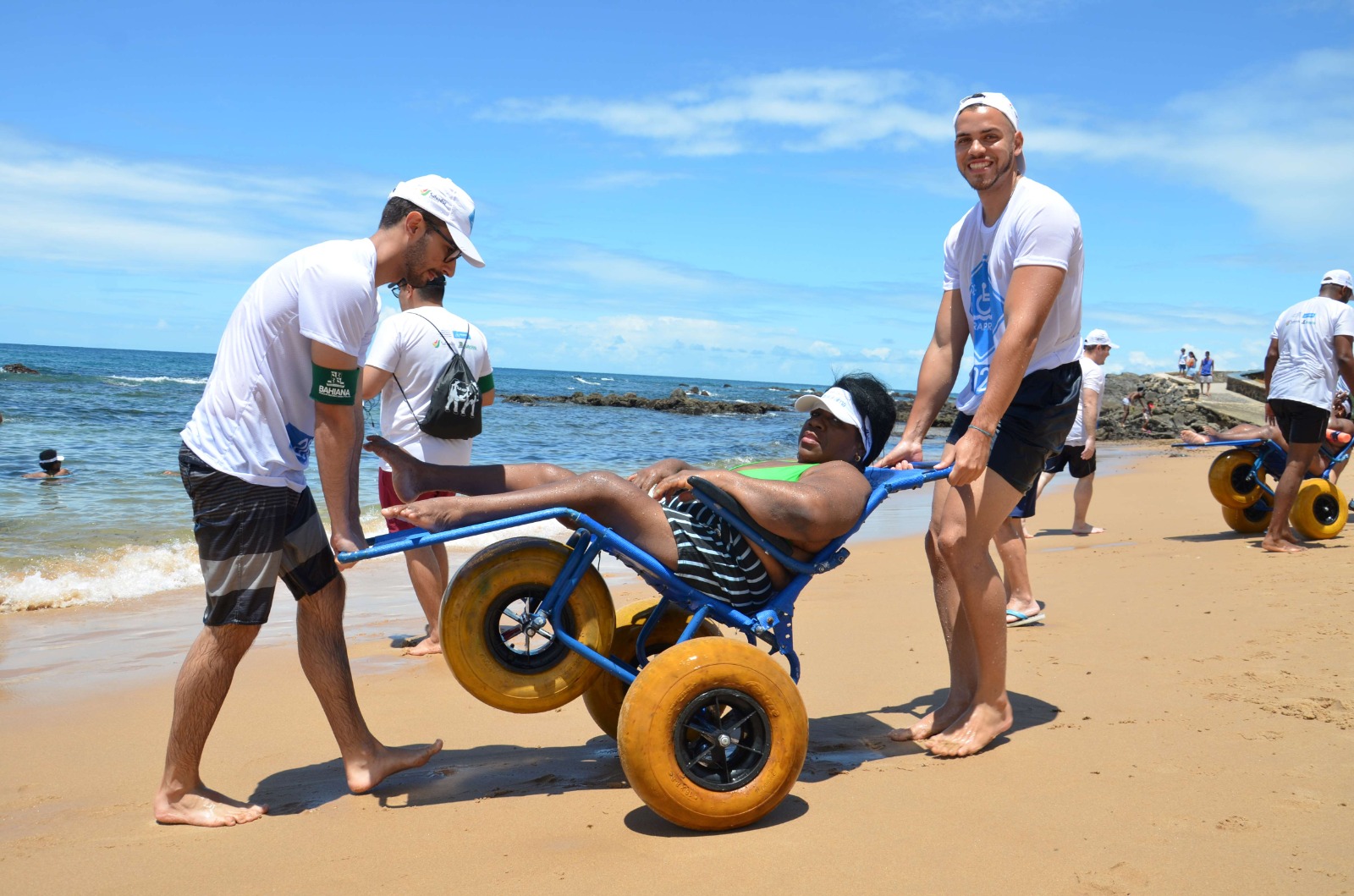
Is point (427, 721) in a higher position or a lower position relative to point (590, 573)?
lower

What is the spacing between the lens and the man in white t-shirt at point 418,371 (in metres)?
4.82

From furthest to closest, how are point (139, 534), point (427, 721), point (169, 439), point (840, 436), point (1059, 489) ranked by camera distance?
point (169, 439) → point (1059, 489) → point (139, 534) → point (427, 721) → point (840, 436)

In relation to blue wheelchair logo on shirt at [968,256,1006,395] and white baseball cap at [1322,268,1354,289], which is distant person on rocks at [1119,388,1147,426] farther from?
blue wheelchair logo on shirt at [968,256,1006,395]

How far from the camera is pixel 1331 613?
199 inches

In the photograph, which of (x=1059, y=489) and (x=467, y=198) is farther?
(x=1059, y=489)

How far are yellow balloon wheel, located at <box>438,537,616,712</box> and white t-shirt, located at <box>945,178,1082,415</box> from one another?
5.37ft

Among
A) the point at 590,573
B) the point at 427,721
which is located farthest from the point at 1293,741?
the point at 427,721

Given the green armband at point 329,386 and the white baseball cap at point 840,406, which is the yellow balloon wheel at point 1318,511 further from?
the green armband at point 329,386

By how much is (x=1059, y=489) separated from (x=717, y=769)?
12427 millimetres

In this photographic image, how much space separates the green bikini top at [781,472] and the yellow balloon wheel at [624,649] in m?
0.56

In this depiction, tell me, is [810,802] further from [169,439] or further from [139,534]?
[169,439]

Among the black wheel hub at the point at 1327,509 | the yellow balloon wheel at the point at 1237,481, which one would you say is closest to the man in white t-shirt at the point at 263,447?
the black wheel hub at the point at 1327,509

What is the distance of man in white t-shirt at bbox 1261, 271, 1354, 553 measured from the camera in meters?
7.18

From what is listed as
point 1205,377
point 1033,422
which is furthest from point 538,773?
point 1205,377
